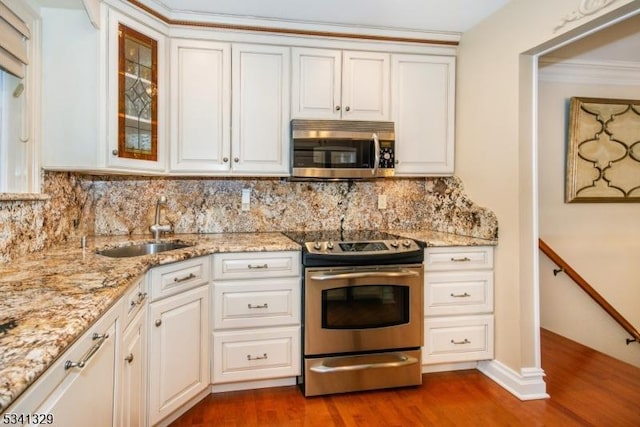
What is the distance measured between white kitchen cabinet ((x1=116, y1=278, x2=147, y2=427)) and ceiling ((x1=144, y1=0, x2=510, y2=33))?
5.65ft

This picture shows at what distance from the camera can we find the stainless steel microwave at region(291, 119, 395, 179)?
2604mm

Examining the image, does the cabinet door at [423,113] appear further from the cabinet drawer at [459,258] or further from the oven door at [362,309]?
the oven door at [362,309]

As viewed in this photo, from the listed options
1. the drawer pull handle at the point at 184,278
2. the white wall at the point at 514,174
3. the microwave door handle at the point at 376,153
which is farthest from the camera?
the microwave door handle at the point at 376,153

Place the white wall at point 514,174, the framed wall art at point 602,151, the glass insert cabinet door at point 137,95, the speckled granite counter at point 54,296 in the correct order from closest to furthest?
the speckled granite counter at point 54,296 < the glass insert cabinet door at point 137,95 < the white wall at point 514,174 < the framed wall art at point 602,151

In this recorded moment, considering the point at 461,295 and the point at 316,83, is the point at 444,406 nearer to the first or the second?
the point at 461,295

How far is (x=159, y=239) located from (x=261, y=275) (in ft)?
2.49

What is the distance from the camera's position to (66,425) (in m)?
0.89

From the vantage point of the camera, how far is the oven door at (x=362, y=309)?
89.7 inches

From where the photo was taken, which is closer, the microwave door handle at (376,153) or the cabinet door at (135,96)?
the cabinet door at (135,96)

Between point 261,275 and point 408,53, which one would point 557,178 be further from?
point 261,275

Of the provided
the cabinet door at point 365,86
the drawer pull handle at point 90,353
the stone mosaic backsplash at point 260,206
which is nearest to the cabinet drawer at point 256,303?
the stone mosaic backsplash at point 260,206

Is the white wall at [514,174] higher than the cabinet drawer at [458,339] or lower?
higher

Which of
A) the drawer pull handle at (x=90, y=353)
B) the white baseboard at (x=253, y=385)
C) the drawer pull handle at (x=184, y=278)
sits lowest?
the white baseboard at (x=253, y=385)

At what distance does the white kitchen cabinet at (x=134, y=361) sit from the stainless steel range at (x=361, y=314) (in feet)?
2.94
